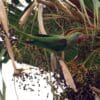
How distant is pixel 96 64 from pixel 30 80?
0.60ft

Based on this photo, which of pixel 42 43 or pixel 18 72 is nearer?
pixel 42 43

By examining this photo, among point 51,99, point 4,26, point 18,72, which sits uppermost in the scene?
point 4,26

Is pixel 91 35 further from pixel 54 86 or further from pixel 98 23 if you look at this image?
pixel 54 86

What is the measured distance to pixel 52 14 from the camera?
1.11m

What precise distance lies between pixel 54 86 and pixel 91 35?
0.63 feet

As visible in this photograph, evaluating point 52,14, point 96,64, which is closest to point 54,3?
point 52,14

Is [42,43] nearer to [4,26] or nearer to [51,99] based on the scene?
[4,26]

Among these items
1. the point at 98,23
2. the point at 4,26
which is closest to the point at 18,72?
the point at 4,26

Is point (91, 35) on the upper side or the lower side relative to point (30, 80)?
upper

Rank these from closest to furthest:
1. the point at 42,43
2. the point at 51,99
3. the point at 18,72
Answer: the point at 42,43, the point at 18,72, the point at 51,99

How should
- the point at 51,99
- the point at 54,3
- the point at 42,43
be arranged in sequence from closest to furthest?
the point at 42,43 → the point at 54,3 → the point at 51,99

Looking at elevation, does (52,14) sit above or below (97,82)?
above

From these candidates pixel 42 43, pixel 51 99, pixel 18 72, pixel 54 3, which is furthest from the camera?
pixel 51 99

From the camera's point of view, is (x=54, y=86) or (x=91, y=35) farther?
(x=54, y=86)
